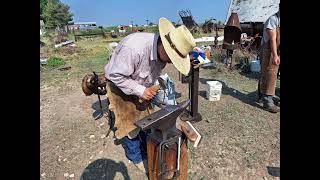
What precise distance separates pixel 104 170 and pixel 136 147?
0.62 meters

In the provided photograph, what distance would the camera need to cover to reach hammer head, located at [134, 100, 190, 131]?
1834mm

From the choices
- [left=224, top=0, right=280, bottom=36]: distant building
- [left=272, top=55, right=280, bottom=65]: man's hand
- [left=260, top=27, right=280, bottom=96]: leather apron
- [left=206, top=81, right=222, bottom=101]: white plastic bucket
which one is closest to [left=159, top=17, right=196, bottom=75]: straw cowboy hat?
[left=272, top=55, right=280, bottom=65]: man's hand

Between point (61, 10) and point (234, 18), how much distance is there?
1854 inches

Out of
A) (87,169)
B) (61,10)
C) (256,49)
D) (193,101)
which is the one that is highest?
(61,10)

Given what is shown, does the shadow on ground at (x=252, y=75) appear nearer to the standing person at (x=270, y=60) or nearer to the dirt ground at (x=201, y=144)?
the dirt ground at (x=201, y=144)

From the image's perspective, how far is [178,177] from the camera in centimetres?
230

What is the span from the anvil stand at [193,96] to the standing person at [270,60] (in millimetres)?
1362

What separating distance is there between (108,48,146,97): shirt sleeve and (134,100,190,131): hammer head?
805 mm

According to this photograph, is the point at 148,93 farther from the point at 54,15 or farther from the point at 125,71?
the point at 54,15

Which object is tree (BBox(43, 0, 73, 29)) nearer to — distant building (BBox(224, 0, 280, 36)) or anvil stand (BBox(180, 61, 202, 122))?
distant building (BBox(224, 0, 280, 36))

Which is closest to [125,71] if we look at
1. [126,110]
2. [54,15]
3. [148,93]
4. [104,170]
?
[148,93]

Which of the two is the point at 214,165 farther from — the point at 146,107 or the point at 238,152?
the point at 146,107

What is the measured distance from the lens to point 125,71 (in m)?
2.73

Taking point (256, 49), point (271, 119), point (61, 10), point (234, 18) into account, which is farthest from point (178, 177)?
point (61, 10)
